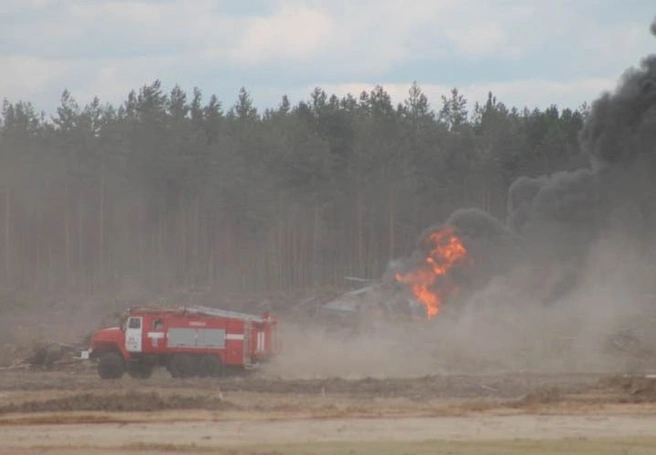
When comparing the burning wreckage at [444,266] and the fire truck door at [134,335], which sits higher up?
the burning wreckage at [444,266]

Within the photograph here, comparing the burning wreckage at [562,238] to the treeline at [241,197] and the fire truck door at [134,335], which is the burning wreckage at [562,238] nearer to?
the fire truck door at [134,335]

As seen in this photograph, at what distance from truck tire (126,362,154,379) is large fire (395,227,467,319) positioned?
1375 cm

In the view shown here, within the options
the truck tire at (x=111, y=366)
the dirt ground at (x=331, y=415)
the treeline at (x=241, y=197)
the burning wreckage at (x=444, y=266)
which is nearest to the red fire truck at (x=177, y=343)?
the truck tire at (x=111, y=366)

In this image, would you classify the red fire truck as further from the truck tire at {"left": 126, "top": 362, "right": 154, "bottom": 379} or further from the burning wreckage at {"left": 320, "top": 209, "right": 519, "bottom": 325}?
the burning wreckage at {"left": 320, "top": 209, "right": 519, "bottom": 325}

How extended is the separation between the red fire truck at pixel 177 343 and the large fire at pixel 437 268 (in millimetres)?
10968

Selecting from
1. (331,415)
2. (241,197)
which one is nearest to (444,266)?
(331,415)

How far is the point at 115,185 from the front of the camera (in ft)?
354

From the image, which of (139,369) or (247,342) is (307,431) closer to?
(247,342)

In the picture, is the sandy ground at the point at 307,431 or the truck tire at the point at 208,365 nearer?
the sandy ground at the point at 307,431

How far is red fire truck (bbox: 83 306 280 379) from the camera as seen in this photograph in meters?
50.5

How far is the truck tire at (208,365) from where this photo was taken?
166 feet

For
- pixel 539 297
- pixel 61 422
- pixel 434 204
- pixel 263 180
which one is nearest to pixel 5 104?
pixel 263 180

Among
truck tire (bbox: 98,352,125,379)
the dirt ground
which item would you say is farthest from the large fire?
truck tire (bbox: 98,352,125,379)

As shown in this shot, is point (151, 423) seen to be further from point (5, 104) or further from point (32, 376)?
point (5, 104)
